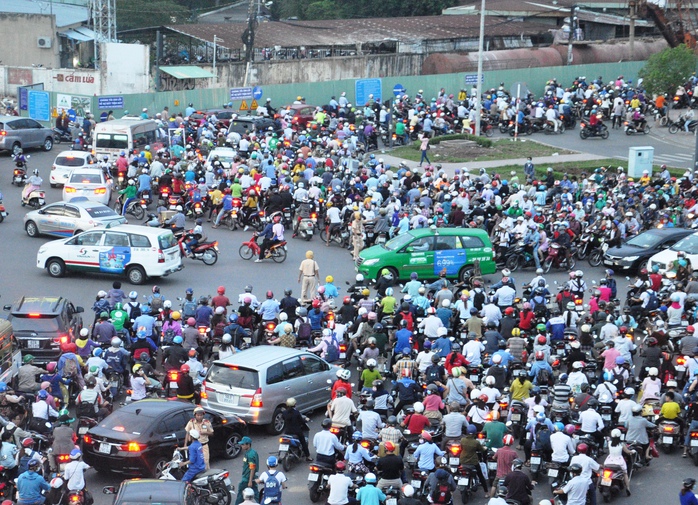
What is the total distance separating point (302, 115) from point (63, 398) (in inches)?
1111

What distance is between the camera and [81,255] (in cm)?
2567

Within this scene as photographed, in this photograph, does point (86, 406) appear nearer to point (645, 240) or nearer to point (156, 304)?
point (156, 304)

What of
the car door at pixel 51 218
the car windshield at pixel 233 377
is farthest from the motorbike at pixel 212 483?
the car door at pixel 51 218

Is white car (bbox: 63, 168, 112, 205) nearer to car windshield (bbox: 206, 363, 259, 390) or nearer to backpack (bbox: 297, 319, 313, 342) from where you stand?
backpack (bbox: 297, 319, 313, 342)

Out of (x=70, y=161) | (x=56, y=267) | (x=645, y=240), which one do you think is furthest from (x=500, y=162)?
(x=56, y=267)

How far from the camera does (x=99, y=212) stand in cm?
2858

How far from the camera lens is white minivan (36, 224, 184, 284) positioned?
83.4ft

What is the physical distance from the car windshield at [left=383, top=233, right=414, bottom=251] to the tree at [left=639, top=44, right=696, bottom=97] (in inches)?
1040

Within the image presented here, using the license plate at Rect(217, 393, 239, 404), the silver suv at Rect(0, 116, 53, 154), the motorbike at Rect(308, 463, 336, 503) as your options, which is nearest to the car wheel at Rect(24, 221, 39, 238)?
the silver suv at Rect(0, 116, 53, 154)

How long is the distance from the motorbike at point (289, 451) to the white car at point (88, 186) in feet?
56.2

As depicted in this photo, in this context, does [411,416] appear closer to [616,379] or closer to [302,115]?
[616,379]

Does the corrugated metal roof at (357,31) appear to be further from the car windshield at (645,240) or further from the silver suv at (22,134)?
the car windshield at (645,240)

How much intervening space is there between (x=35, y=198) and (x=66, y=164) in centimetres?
236

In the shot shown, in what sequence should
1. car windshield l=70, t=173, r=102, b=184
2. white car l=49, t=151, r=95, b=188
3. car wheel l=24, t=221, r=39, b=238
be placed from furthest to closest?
white car l=49, t=151, r=95, b=188, car windshield l=70, t=173, r=102, b=184, car wheel l=24, t=221, r=39, b=238
